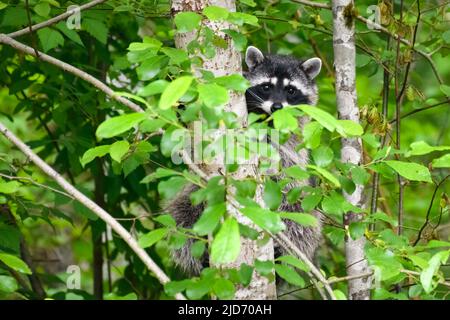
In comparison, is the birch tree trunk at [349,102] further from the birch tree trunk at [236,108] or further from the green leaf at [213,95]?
the green leaf at [213,95]

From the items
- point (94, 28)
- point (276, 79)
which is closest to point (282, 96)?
point (276, 79)

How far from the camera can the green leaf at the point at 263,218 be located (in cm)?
339

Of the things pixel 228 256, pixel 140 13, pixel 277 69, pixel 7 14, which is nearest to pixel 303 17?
pixel 277 69

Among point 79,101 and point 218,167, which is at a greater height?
point 79,101

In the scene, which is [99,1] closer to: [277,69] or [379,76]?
[277,69]

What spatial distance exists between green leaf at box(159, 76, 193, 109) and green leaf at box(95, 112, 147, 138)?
8.7 inches

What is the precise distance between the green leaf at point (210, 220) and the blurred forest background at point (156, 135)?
282 mm

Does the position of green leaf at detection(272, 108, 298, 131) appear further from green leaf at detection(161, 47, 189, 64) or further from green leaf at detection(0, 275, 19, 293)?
green leaf at detection(0, 275, 19, 293)

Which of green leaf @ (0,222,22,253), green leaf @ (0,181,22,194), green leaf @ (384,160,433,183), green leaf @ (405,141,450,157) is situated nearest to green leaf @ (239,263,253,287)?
green leaf @ (384,160,433,183)

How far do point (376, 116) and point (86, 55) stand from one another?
3890 mm

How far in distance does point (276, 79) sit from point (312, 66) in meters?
0.46

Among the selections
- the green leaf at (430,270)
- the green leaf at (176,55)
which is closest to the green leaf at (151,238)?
the green leaf at (176,55)

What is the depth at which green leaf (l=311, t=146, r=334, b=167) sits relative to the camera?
4133mm

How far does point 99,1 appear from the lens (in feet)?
17.8
